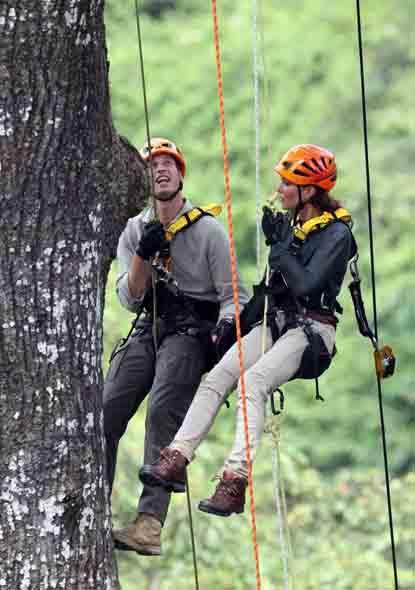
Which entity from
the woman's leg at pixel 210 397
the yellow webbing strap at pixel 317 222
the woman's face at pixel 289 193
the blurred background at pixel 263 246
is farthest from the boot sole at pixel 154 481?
the blurred background at pixel 263 246

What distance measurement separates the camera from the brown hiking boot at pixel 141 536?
5.26 meters

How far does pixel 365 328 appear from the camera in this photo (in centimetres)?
584

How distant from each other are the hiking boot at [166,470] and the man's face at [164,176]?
3.44 feet

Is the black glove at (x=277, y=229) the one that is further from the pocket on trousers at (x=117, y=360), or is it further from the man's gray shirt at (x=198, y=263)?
the pocket on trousers at (x=117, y=360)

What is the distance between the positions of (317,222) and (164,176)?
60 centimetres

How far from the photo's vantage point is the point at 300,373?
18.6 feet

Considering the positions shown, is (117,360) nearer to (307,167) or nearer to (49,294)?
(307,167)

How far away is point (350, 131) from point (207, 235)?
1688 centimetres

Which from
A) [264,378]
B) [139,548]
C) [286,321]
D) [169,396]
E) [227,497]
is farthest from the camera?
[286,321]

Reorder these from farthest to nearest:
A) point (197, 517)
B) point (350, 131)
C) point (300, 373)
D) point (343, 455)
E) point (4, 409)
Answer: point (350, 131) → point (343, 455) → point (197, 517) → point (300, 373) → point (4, 409)

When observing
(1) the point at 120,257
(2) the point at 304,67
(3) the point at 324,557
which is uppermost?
(2) the point at 304,67

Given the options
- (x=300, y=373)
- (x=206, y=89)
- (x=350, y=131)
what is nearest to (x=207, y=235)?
(x=300, y=373)

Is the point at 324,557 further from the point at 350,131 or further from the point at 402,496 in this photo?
the point at 350,131


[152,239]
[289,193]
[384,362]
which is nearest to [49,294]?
[152,239]
